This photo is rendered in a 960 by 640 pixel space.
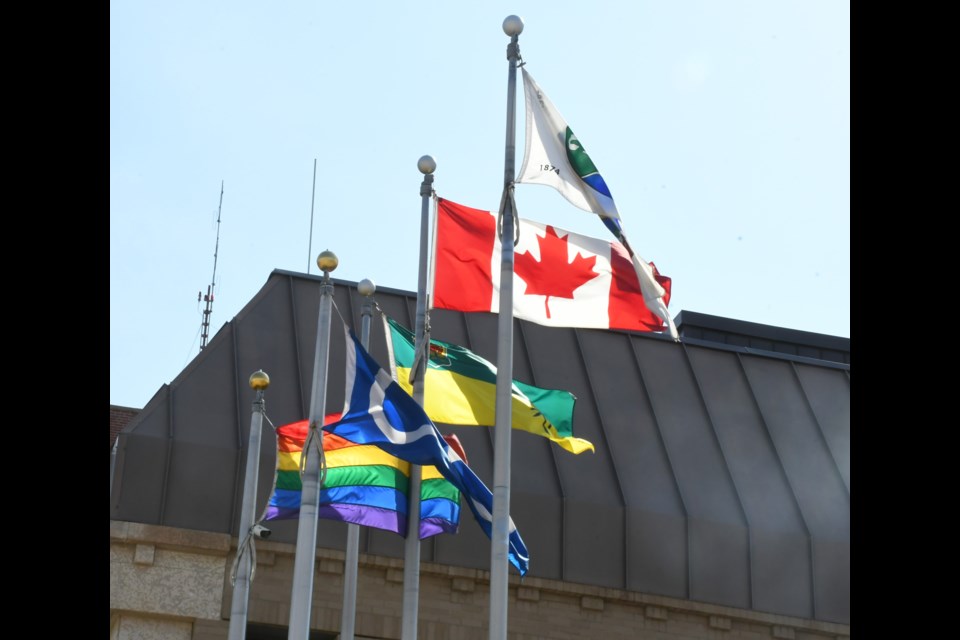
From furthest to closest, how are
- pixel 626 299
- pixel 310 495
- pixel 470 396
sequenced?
pixel 470 396
pixel 626 299
pixel 310 495

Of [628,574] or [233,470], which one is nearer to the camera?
[233,470]

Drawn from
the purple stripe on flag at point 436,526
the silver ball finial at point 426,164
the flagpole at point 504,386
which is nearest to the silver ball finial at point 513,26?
the flagpole at point 504,386

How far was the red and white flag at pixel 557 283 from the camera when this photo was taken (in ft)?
45.9

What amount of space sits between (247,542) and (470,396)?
2.81m

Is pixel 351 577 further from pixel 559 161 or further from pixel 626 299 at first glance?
pixel 559 161

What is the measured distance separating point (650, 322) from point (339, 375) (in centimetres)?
679

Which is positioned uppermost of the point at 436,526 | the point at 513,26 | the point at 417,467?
the point at 513,26

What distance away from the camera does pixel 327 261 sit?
520 inches

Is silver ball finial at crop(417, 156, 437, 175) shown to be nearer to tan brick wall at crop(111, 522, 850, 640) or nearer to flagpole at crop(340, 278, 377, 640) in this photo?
flagpole at crop(340, 278, 377, 640)

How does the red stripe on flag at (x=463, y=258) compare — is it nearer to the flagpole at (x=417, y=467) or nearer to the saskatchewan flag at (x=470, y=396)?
the flagpole at (x=417, y=467)

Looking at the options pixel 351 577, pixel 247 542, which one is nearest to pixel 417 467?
pixel 351 577
